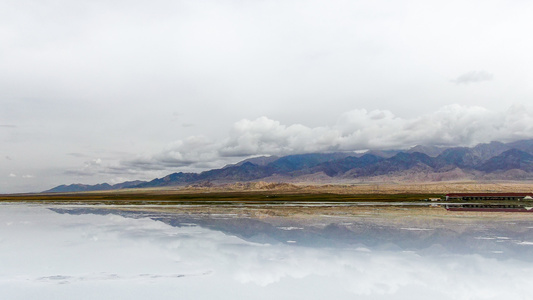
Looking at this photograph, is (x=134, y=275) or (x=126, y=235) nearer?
(x=134, y=275)

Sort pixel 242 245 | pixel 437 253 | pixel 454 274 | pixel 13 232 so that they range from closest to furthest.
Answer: pixel 454 274 < pixel 437 253 < pixel 242 245 < pixel 13 232

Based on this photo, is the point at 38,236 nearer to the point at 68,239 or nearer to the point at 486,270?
the point at 68,239

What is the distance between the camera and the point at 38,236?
24625mm

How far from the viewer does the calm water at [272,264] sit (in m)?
12.0

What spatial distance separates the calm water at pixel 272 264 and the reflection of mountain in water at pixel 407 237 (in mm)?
64

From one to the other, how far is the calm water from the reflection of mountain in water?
6 centimetres

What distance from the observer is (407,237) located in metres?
22.1

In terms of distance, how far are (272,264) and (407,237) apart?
33.0ft

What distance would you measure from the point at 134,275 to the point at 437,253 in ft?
42.1

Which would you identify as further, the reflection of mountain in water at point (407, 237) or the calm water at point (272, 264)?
the reflection of mountain in water at point (407, 237)

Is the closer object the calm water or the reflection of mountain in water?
the calm water

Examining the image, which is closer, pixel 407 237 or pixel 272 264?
pixel 272 264

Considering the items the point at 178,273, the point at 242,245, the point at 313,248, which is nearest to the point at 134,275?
the point at 178,273

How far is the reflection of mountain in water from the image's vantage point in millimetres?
18500
